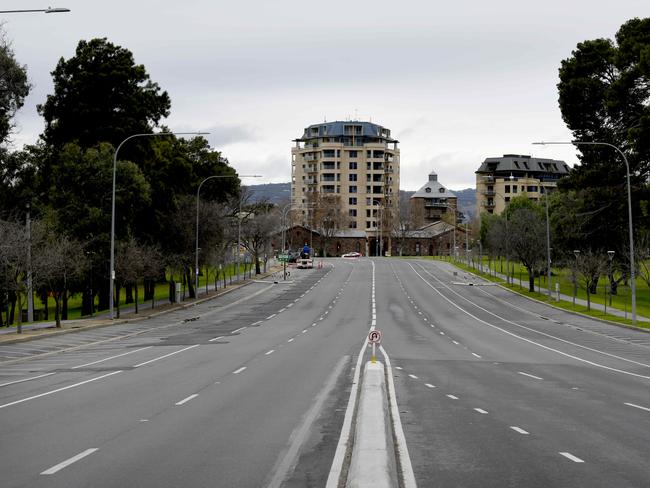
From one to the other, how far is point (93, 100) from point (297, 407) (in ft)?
147

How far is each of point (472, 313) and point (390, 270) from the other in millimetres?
53853

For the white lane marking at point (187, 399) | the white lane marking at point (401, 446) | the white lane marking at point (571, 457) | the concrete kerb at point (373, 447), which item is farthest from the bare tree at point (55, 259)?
the white lane marking at point (571, 457)

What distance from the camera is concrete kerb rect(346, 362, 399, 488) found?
8.67 meters

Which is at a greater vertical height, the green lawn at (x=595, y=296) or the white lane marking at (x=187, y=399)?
the white lane marking at (x=187, y=399)

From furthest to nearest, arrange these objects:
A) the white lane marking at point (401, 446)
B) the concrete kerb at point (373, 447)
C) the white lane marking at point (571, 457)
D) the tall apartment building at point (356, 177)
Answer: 1. the tall apartment building at point (356, 177)
2. the white lane marking at point (571, 457)
3. the white lane marking at point (401, 446)
4. the concrete kerb at point (373, 447)

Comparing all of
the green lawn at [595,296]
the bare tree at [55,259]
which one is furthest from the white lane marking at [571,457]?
the green lawn at [595,296]

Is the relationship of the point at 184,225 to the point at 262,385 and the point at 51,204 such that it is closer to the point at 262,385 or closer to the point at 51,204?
the point at 51,204

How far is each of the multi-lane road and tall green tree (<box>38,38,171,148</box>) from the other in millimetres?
19049

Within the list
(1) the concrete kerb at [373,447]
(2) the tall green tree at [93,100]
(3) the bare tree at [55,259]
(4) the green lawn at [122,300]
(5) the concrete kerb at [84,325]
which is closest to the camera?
(1) the concrete kerb at [373,447]

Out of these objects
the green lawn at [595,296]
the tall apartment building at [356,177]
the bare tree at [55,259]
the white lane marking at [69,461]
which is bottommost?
the green lawn at [595,296]

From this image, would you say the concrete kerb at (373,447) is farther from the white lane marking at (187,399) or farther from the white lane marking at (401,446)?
the white lane marking at (187,399)

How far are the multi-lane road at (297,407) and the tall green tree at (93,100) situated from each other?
19049 millimetres

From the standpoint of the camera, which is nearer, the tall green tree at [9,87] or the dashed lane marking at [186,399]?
the dashed lane marking at [186,399]

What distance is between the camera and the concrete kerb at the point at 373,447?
8.67m
